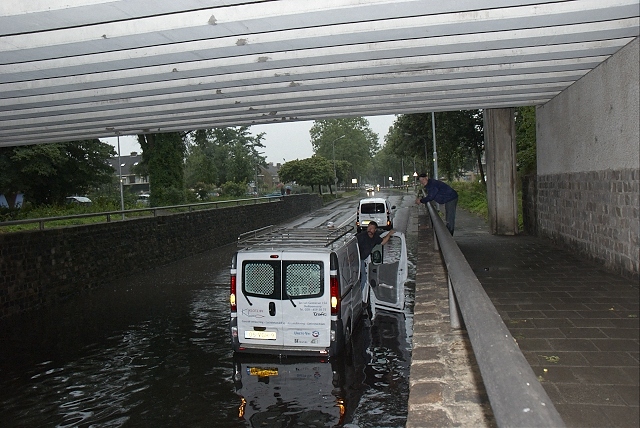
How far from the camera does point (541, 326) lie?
5.74 meters

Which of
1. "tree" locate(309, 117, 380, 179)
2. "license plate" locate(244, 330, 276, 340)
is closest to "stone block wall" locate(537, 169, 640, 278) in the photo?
"license plate" locate(244, 330, 276, 340)

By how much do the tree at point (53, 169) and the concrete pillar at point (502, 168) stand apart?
23806 mm

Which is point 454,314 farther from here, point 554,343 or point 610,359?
point 610,359

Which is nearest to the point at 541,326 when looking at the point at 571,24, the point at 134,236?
the point at 571,24

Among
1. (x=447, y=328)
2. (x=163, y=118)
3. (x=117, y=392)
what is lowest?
(x=117, y=392)

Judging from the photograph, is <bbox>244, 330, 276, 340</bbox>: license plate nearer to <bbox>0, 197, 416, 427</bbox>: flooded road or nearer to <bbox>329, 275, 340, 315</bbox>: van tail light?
<bbox>0, 197, 416, 427</bbox>: flooded road

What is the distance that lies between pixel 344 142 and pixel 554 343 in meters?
119

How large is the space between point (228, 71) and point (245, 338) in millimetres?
4267

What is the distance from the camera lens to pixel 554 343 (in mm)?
5035

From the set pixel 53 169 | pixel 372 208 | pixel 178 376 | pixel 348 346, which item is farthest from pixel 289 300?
pixel 53 169

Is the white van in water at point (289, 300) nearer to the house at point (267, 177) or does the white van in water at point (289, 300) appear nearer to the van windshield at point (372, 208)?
the van windshield at point (372, 208)

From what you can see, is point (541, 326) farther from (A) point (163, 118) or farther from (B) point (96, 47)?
(A) point (163, 118)

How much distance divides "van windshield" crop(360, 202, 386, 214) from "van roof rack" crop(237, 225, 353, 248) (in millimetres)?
16372

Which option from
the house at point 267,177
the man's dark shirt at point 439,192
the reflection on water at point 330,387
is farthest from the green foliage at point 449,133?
the house at point 267,177
